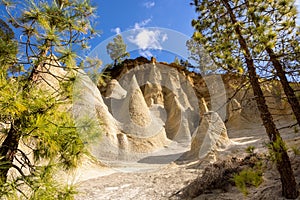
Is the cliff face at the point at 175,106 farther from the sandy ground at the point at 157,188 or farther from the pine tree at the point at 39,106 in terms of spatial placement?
the sandy ground at the point at 157,188

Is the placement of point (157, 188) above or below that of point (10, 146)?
below

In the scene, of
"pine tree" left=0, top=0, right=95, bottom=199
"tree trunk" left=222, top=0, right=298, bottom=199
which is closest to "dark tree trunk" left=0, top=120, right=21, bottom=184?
"pine tree" left=0, top=0, right=95, bottom=199

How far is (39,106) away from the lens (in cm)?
191

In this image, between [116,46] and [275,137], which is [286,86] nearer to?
[275,137]

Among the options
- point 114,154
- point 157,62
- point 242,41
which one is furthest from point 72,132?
point 157,62

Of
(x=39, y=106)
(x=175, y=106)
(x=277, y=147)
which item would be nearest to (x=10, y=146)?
(x=39, y=106)

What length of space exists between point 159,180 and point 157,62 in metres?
21.5

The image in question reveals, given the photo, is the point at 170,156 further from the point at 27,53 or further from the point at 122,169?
the point at 27,53

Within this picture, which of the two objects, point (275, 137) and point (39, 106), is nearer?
point (39, 106)

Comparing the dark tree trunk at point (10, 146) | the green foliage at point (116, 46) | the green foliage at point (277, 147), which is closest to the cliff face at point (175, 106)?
the green foliage at point (277, 147)

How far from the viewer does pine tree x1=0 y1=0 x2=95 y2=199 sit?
1.79 meters

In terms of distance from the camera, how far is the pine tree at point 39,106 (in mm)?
1792

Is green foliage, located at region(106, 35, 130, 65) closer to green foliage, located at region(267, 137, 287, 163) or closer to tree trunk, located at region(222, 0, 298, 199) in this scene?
tree trunk, located at region(222, 0, 298, 199)

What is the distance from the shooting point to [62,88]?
105 inches
